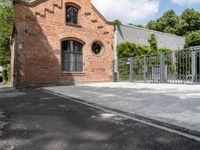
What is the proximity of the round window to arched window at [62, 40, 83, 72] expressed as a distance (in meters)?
1.29

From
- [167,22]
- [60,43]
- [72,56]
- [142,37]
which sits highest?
[167,22]

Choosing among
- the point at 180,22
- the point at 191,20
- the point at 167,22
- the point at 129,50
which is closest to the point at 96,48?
the point at 129,50

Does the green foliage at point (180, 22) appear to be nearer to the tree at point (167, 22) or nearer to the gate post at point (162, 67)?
the tree at point (167, 22)

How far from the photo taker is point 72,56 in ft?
62.2

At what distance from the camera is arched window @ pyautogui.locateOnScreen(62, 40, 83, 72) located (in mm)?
18594

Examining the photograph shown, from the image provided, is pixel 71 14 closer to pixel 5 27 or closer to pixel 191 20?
pixel 5 27

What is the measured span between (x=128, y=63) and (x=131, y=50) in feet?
7.57

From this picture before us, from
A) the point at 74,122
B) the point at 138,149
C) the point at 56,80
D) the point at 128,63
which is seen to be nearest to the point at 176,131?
the point at 138,149

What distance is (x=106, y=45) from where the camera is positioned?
20953 mm

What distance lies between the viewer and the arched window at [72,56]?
18594 mm

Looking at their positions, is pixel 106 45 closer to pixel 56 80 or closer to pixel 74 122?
pixel 56 80

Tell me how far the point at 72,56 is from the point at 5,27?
1532 centimetres

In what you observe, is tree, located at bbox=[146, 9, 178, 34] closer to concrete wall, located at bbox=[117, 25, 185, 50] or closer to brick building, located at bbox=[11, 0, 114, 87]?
concrete wall, located at bbox=[117, 25, 185, 50]

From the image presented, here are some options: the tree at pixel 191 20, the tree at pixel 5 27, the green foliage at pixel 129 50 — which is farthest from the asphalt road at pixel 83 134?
the tree at pixel 191 20
